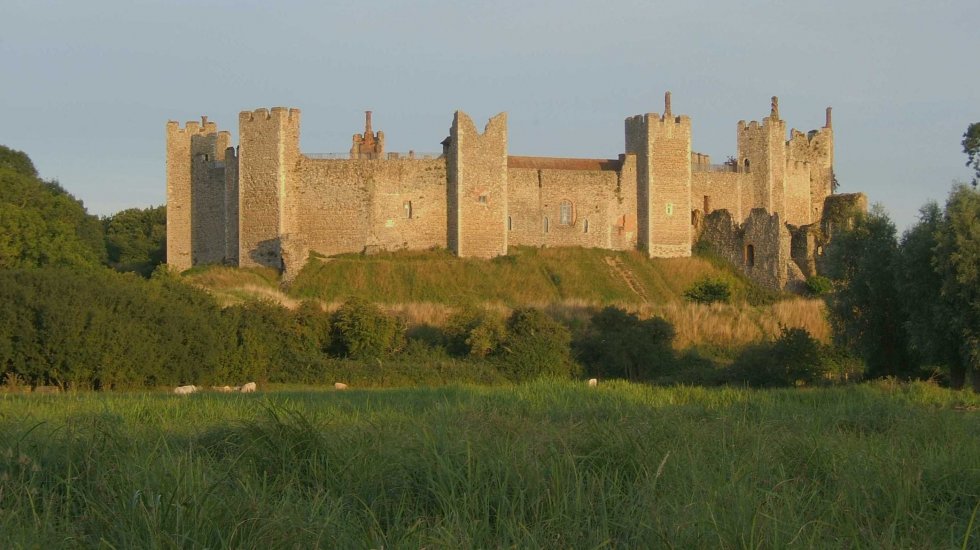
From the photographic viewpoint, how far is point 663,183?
132ft

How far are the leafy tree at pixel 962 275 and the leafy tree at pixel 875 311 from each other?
58.3 inches

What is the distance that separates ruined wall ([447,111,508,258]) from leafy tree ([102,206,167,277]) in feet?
61.7

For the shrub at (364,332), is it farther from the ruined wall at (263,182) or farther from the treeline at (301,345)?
the ruined wall at (263,182)

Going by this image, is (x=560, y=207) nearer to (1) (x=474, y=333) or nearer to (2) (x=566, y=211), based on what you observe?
(2) (x=566, y=211)

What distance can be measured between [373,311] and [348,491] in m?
18.7

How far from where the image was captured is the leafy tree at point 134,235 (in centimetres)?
5416

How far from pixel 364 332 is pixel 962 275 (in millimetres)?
12826

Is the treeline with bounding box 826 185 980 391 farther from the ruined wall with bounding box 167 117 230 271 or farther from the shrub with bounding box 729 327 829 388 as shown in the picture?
the ruined wall with bounding box 167 117 230 271

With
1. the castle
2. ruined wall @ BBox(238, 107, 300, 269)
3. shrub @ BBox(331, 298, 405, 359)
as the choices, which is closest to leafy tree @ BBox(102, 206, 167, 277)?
the castle

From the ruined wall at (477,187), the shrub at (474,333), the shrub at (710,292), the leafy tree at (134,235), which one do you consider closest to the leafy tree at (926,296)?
the shrub at (474,333)

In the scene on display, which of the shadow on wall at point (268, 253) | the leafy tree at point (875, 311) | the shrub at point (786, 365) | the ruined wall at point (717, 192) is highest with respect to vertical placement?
the ruined wall at point (717, 192)

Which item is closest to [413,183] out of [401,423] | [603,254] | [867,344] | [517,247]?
[517,247]

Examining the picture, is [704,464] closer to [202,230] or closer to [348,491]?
[348,491]

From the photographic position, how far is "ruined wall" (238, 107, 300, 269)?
118 ft
